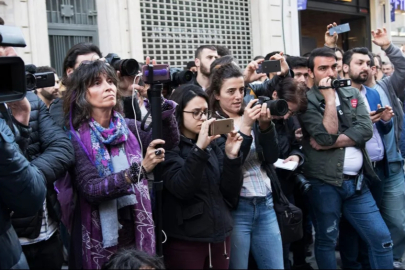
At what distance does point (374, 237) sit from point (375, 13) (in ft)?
35.7

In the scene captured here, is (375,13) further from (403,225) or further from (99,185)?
(99,185)

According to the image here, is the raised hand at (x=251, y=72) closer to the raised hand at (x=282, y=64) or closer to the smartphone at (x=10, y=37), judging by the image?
the raised hand at (x=282, y=64)

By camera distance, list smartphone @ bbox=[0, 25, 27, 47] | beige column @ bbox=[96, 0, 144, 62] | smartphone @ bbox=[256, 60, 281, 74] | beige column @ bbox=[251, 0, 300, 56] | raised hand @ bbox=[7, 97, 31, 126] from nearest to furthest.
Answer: smartphone @ bbox=[0, 25, 27, 47], raised hand @ bbox=[7, 97, 31, 126], smartphone @ bbox=[256, 60, 281, 74], beige column @ bbox=[96, 0, 144, 62], beige column @ bbox=[251, 0, 300, 56]

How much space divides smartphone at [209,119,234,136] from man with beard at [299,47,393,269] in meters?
1.17

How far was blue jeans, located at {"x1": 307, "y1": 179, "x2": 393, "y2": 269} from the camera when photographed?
3590mm

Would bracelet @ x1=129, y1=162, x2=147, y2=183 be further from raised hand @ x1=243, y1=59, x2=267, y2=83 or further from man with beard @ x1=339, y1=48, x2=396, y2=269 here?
man with beard @ x1=339, y1=48, x2=396, y2=269

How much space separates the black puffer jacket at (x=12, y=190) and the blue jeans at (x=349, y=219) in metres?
2.32

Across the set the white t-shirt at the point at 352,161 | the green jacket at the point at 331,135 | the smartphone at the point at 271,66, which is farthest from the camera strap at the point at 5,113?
the white t-shirt at the point at 352,161

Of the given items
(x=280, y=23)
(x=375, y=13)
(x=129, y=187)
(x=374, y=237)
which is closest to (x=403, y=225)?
(x=374, y=237)

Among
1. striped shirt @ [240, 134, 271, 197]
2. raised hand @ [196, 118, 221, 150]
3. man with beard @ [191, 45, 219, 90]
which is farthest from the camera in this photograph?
man with beard @ [191, 45, 219, 90]

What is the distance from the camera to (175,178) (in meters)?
2.75

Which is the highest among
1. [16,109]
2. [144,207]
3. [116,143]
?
[16,109]

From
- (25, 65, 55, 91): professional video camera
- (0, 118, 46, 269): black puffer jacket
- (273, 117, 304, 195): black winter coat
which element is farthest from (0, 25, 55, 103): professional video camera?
(273, 117, 304, 195): black winter coat

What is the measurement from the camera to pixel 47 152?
A: 2.45 metres
